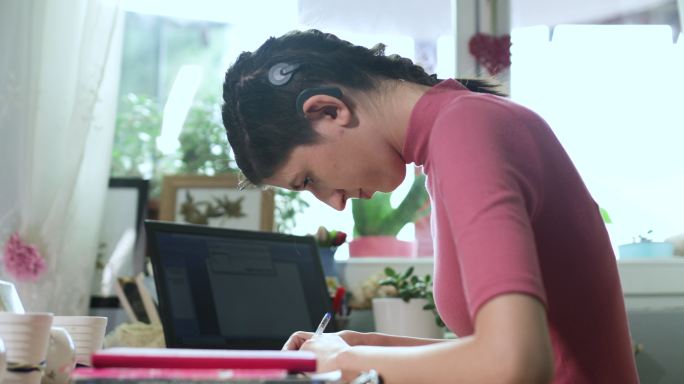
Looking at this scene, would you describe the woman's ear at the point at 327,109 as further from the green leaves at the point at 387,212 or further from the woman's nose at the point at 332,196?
the green leaves at the point at 387,212

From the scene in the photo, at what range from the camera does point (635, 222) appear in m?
2.33

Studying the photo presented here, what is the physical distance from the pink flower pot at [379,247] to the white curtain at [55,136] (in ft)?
2.22

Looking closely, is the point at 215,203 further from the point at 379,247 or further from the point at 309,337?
the point at 309,337

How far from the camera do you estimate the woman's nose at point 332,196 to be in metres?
1.05

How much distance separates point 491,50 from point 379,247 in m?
0.62

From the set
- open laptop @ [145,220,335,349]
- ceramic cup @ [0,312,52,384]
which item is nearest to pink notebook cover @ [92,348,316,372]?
ceramic cup @ [0,312,52,384]

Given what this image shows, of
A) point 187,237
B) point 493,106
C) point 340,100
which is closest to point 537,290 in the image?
point 493,106

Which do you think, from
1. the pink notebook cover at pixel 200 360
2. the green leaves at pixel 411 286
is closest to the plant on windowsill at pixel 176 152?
the green leaves at pixel 411 286

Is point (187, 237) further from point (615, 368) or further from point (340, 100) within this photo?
point (615, 368)

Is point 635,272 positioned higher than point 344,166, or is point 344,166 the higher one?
point 344,166

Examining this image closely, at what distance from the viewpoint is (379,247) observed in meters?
2.32

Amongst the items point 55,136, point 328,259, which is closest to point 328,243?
point 328,259

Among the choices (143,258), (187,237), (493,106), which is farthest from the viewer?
(143,258)

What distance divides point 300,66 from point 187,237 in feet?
2.48
